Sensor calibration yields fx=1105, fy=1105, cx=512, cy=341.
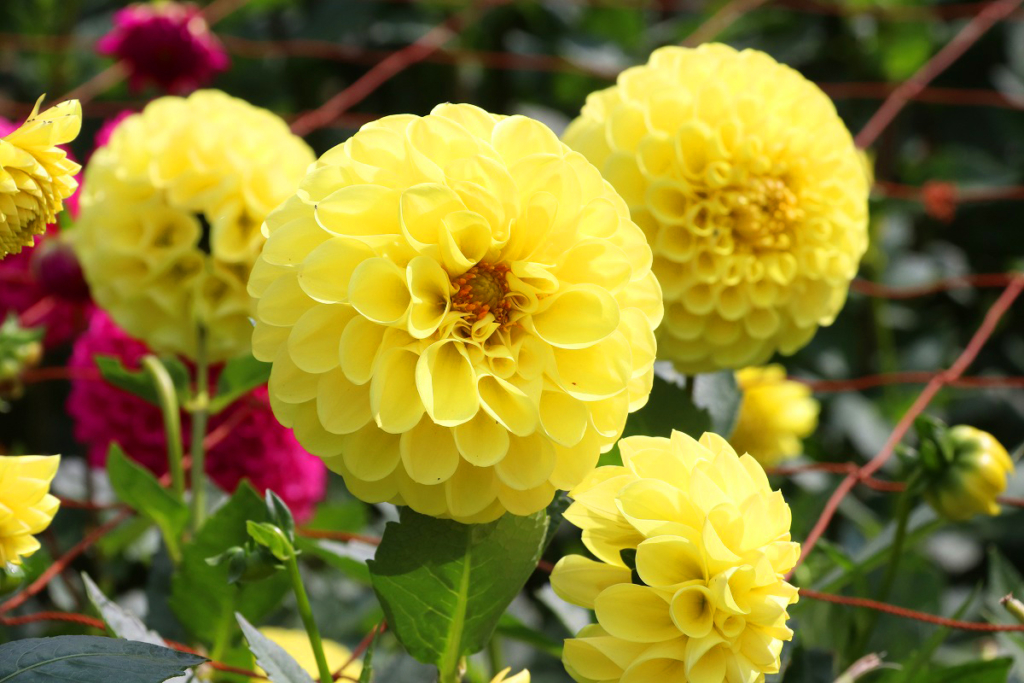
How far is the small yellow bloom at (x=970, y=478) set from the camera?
90cm

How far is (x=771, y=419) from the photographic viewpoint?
1.50 m

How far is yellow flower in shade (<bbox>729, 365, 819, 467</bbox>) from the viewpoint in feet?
4.84

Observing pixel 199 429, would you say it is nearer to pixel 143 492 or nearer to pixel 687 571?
pixel 143 492

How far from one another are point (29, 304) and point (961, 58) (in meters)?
1.89

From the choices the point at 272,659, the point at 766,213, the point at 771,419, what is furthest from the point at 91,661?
the point at 771,419

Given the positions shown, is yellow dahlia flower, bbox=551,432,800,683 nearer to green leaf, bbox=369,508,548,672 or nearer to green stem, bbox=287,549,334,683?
green leaf, bbox=369,508,548,672

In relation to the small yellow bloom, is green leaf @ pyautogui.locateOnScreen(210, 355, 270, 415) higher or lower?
higher

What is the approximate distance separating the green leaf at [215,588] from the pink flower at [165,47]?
88cm

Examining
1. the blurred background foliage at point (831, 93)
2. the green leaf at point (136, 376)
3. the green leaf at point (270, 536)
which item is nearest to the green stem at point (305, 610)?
the green leaf at point (270, 536)

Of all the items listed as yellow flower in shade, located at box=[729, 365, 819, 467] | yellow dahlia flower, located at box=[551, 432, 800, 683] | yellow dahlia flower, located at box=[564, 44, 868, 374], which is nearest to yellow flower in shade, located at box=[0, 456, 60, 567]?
yellow dahlia flower, located at box=[551, 432, 800, 683]

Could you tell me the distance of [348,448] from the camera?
596 mm

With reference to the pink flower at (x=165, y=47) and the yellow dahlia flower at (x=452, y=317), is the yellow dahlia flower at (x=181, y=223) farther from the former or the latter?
the pink flower at (x=165, y=47)

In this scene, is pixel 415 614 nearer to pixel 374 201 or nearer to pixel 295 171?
pixel 374 201

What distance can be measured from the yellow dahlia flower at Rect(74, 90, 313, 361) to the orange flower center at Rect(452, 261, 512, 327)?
400 mm
